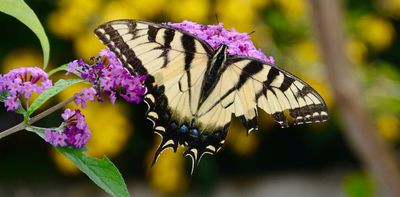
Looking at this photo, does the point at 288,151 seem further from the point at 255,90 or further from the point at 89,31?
the point at 255,90

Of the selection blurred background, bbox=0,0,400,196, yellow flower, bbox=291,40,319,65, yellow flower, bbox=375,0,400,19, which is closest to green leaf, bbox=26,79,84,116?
blurred background, bbox=0,0,400,196

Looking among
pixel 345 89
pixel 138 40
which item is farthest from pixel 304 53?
pixel 138 40

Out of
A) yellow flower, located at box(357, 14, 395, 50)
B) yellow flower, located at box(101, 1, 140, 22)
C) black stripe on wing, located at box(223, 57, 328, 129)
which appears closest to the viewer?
black stripe on wing, located at box(223, 57, 328, 129)

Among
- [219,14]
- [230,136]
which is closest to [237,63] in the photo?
[219,14]

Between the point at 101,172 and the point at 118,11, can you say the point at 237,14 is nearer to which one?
the point at 118,11

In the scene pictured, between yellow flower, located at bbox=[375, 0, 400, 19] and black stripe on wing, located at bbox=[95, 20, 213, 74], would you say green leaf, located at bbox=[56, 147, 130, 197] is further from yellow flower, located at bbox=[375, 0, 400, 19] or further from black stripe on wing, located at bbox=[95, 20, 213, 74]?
yellow flower, located at bbox=[375, 0, 400, 19]

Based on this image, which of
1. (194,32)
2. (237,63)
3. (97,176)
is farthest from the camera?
(237,63)

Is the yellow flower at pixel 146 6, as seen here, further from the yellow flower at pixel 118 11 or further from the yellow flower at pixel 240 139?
the yellow flower at pixel 240 139
